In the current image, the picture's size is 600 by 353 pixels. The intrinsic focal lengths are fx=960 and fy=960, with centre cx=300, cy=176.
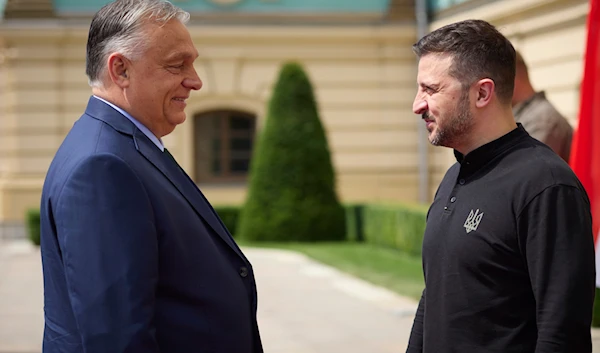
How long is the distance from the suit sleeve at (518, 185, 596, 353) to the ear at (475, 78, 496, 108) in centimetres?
39

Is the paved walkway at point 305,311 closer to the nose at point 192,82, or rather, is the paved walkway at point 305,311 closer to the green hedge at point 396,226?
the green hedge at point 396,226

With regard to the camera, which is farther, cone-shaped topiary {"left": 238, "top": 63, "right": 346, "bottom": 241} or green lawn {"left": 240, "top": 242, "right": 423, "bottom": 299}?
cone-shaped topiary {"left": 238, "top": 63, "right": 346, "bottom": 241}

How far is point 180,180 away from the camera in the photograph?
2645 mm

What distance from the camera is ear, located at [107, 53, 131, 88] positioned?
2.60 metres

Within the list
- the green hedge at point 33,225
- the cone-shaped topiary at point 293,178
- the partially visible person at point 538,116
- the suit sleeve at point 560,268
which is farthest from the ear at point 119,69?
the green hedge at point 33,225

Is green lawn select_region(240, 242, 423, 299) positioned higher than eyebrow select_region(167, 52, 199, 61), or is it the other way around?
eyebrow select_region(167, 52, 199, 61)

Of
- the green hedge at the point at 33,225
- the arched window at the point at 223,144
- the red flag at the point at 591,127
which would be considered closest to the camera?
the red flag at the point at 591,127

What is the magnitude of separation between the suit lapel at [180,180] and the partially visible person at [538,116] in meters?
3.18

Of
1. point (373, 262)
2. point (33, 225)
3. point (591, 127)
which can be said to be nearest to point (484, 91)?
point (591, 127)

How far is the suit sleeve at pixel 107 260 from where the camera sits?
2.34 meters

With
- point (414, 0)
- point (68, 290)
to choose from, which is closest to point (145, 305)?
point (68, 290)

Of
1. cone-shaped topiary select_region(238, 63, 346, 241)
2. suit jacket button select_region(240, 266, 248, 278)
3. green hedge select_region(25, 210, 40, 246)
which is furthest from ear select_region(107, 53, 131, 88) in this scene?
green hedge select_region(25, 210, 40, 246)

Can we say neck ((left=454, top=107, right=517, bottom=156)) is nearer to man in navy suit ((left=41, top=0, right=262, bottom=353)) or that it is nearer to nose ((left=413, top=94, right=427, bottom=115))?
nose ((left=413, top=94, right=427, bottom=115))

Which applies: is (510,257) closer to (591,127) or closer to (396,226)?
(591,127)
